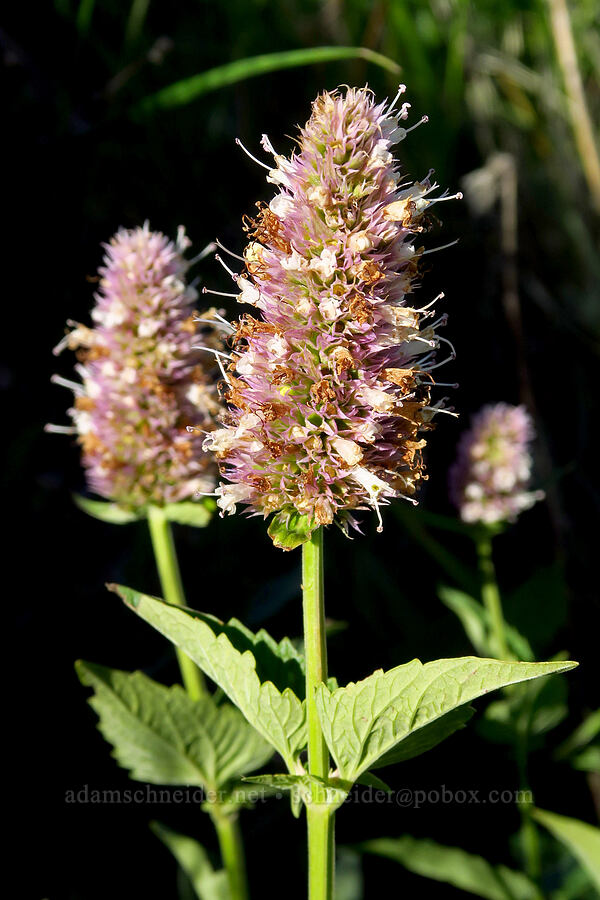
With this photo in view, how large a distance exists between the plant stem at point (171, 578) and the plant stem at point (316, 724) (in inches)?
24.8

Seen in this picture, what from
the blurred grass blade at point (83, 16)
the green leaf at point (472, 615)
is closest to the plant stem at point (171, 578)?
the green leaf at point (472, 615)

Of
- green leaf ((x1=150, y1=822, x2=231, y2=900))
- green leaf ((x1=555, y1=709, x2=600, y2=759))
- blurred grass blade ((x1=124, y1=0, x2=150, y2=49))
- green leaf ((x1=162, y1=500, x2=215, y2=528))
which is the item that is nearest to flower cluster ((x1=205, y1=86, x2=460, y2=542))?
green leaf ((x1=162, y1=500, x2=215, y2=528))

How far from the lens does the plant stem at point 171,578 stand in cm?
209

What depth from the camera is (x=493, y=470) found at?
3020mm

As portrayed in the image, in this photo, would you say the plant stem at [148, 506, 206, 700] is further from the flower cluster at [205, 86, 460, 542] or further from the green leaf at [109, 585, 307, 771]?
the flower cluster at [205, 86, 460, 542]

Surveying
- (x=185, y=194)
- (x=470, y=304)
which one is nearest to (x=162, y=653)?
(x=185, y=194)

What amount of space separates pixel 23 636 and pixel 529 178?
142 inches

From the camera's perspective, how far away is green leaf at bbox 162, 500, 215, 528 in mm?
2084

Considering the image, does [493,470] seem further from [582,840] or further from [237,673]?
[237,673]

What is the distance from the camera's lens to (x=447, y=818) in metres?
3.15

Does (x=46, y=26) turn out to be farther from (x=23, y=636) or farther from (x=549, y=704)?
(x=549, y=704)

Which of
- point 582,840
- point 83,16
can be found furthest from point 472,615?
point 83,16

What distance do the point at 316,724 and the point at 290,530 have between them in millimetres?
350

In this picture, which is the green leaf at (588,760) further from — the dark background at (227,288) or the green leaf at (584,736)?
the dark background at (227,288)
